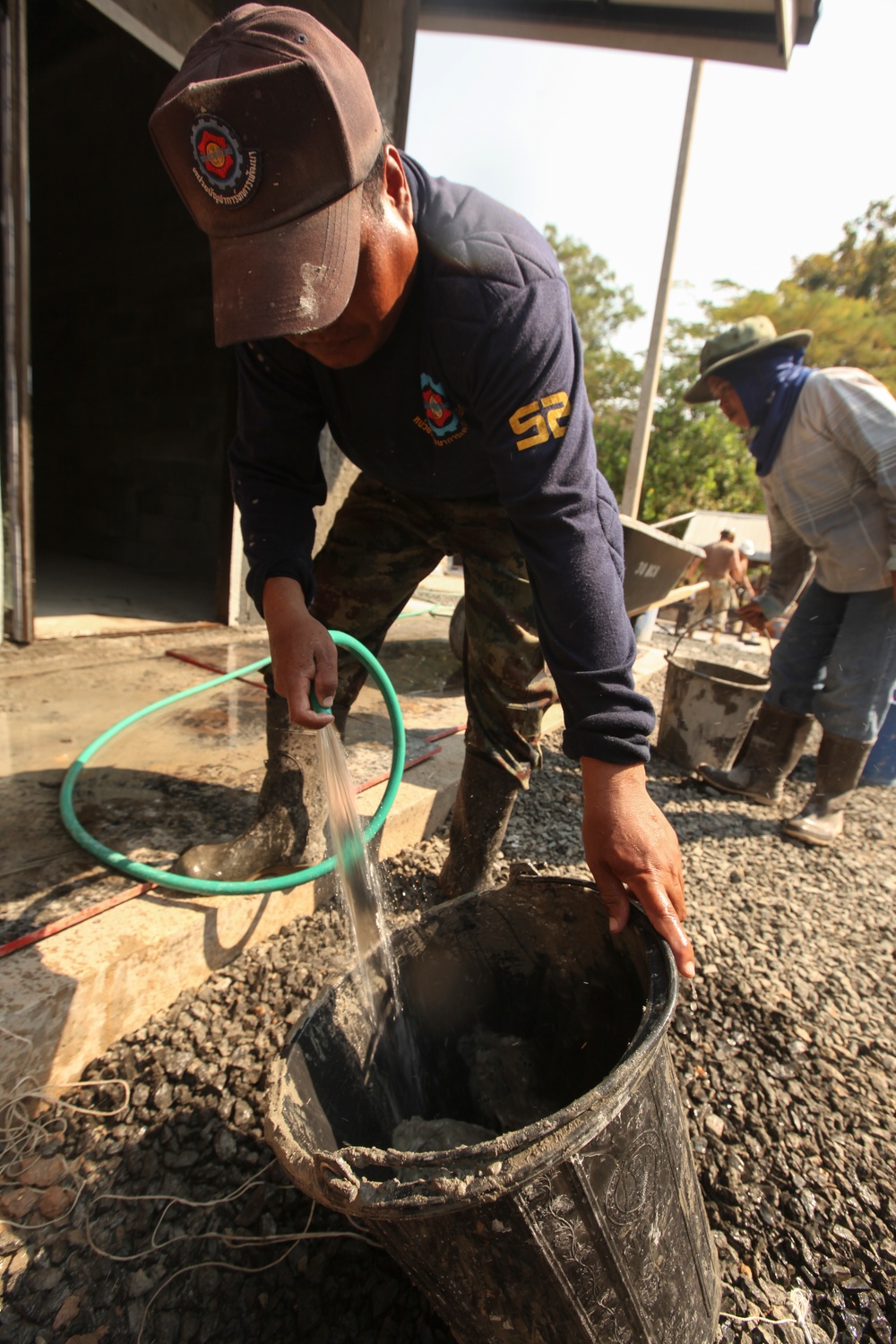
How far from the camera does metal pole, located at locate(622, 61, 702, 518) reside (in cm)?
702

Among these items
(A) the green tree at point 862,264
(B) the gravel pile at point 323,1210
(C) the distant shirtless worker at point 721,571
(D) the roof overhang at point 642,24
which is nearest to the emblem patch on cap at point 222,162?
(B) the gravel pile at point 323,1210

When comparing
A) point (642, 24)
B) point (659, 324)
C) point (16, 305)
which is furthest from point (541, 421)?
point (659, 324)

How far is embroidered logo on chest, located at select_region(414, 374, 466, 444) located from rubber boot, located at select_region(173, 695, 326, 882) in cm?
75

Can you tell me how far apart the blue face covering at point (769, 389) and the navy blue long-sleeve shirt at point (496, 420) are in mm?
1824

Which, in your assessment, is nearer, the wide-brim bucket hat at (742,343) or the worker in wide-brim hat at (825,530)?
the worker in wide-brim hat at (825,530)

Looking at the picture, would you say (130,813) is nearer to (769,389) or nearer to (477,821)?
(477,821)

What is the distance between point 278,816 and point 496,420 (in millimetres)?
1160

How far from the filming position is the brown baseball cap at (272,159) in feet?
3.25

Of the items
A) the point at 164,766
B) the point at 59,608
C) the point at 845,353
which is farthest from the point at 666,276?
the point at 845,353

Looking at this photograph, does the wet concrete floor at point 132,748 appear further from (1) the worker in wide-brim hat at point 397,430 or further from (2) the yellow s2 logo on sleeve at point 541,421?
(2) the yellow s2 logo on sleeve at point 541,421

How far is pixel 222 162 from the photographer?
1018mm

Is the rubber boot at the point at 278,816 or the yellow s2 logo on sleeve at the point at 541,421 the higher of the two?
the yellow s2 logo on sleeve at the point at 541,421

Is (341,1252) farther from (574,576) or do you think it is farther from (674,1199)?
(574,576)

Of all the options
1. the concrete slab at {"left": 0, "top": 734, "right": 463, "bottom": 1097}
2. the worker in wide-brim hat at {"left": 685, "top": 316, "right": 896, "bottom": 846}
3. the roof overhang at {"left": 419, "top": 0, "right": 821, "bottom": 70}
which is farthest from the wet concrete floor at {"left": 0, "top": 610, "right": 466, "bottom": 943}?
the roof overhang at {"left": 419, "top": 0, "right": 821, "bottom": 70}
